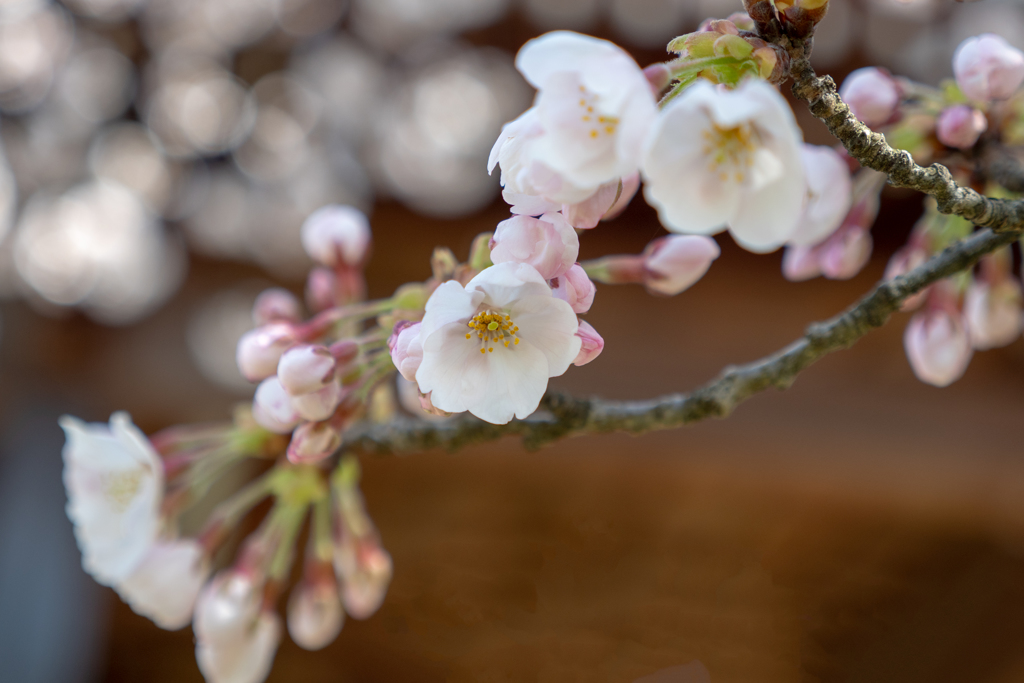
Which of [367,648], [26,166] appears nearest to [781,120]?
[367,648]

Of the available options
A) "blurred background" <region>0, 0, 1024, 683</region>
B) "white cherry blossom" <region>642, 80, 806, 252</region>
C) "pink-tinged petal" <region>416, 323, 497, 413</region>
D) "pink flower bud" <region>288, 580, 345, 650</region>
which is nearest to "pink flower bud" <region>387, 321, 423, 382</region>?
"pink-tinged petal" <region>416, 323, 497, 413</region>

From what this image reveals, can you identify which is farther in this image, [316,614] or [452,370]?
[316,614]

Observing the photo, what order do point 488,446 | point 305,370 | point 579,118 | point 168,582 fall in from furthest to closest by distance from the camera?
point 488,446 → point 168,582 → point 305,370 → point 579,118

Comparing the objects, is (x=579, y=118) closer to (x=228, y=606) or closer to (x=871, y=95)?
(x=871, y=95)

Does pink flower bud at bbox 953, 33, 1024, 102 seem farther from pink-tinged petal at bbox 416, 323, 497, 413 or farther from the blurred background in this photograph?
the blurred background

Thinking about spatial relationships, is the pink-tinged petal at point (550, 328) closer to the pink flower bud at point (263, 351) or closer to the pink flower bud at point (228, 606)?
the pink flower bud at point (263, 351)

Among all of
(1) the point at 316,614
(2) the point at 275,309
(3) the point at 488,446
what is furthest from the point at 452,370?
(3) the point at 488,446

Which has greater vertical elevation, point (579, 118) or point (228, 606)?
point (579, 118)
